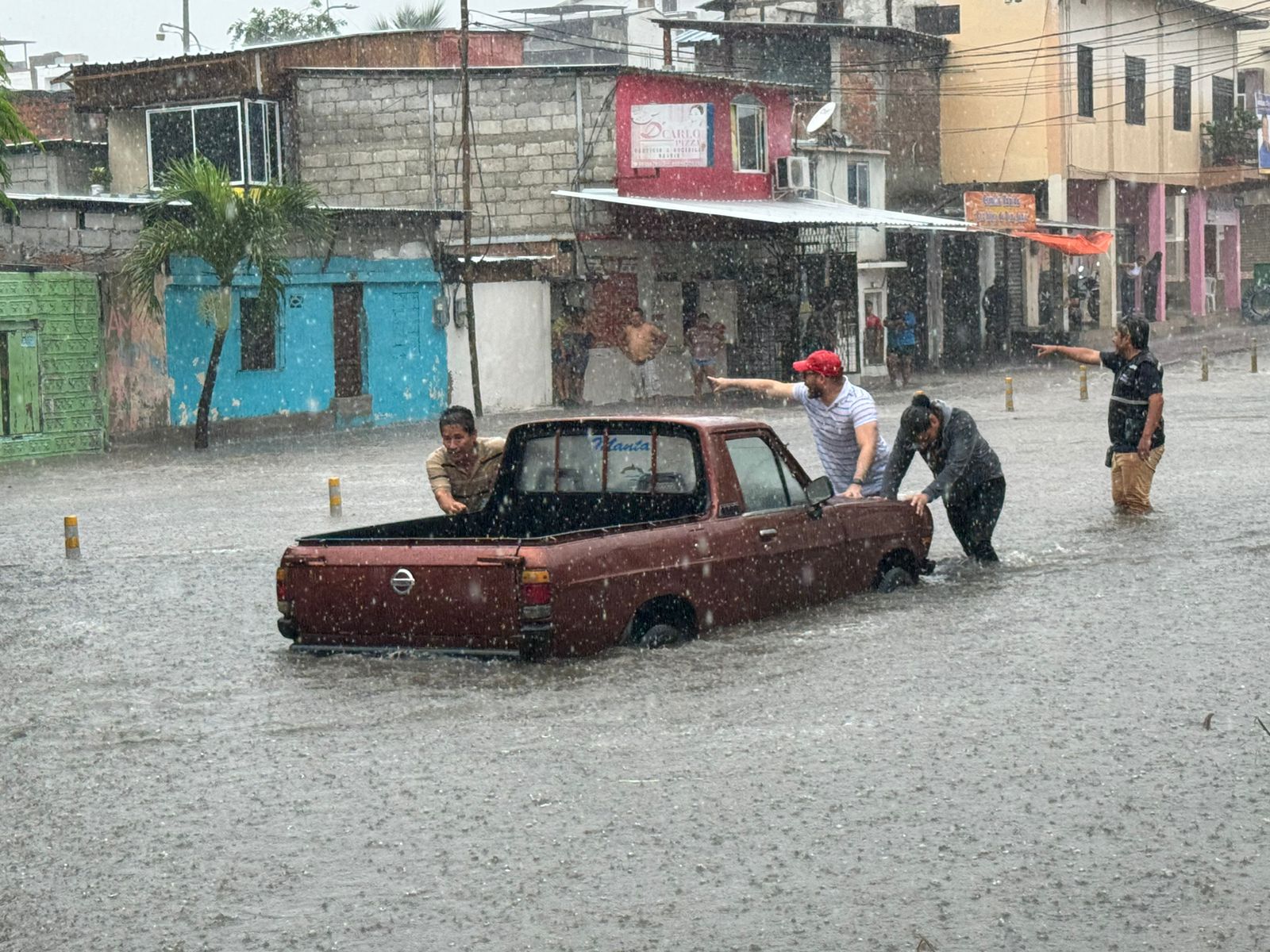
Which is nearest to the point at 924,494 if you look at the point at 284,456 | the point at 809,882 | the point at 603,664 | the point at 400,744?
the point at 603,664

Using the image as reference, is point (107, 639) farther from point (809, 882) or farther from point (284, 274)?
point (284, 274)

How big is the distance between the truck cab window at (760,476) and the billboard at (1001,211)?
31726 millimetres

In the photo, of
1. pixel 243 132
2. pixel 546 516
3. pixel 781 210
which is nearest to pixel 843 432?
pixel 546 516

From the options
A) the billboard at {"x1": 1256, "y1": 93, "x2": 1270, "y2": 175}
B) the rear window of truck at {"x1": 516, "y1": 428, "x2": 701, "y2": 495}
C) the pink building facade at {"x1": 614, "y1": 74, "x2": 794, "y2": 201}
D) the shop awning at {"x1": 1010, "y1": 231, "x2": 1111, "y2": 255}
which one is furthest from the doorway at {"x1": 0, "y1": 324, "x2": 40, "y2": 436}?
the billboard at {"x1": 1256, "y1": 93, "x2": 1270, "y2": 175}

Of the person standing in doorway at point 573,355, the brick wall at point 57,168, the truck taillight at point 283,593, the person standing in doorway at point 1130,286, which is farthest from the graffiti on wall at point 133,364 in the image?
the person standing in doorway at point 1130,286

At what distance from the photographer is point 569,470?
35.4ft

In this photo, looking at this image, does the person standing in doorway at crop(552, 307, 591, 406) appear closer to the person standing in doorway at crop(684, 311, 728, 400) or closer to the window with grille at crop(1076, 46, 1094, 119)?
the person standing in doorway at crop(684, 311, 728, 400)

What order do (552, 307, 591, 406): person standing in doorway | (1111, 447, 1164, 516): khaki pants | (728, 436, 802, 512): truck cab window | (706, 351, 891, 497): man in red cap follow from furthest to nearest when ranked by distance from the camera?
(552, 307, 591, 406): person standing in doorway → (1111, 447, 1164, 516): khaki pants → (706, 351, 891, 497): man in red cap → (728, 436, 802, 512): truck cab window

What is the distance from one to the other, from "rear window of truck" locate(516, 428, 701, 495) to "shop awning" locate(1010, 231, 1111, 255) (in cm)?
3353

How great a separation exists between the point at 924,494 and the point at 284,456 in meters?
15.8

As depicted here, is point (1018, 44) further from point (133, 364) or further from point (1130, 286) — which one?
point (133, 364)

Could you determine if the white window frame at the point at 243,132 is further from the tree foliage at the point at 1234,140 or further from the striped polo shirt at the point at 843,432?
the tree foliage at the point at 1234,140

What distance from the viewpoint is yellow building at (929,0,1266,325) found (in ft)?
162

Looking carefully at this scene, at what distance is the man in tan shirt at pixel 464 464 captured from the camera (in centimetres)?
1122
